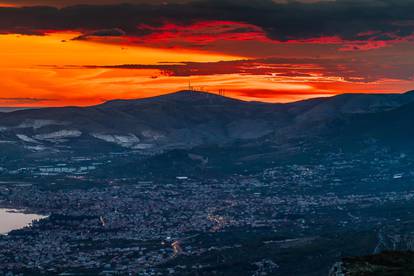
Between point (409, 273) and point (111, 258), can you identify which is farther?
point (111, 258)

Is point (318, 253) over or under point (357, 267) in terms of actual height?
under

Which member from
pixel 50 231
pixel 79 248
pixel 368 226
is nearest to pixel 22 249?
pixel 79 248

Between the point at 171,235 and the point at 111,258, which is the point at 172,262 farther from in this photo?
the point at 171,235

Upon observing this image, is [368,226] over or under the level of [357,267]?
under

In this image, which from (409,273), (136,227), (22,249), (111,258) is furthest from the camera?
(136,227)

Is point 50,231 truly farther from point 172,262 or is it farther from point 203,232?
point 172,262

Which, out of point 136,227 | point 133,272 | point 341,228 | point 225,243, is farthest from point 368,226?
point 133,272

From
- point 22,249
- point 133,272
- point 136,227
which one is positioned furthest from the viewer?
point 136,227

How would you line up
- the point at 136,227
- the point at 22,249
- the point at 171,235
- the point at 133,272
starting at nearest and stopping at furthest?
the point at 133,272
the point at 22,249
the point at 171,235
the point at 136,227

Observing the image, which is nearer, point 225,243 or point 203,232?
point 225,243
